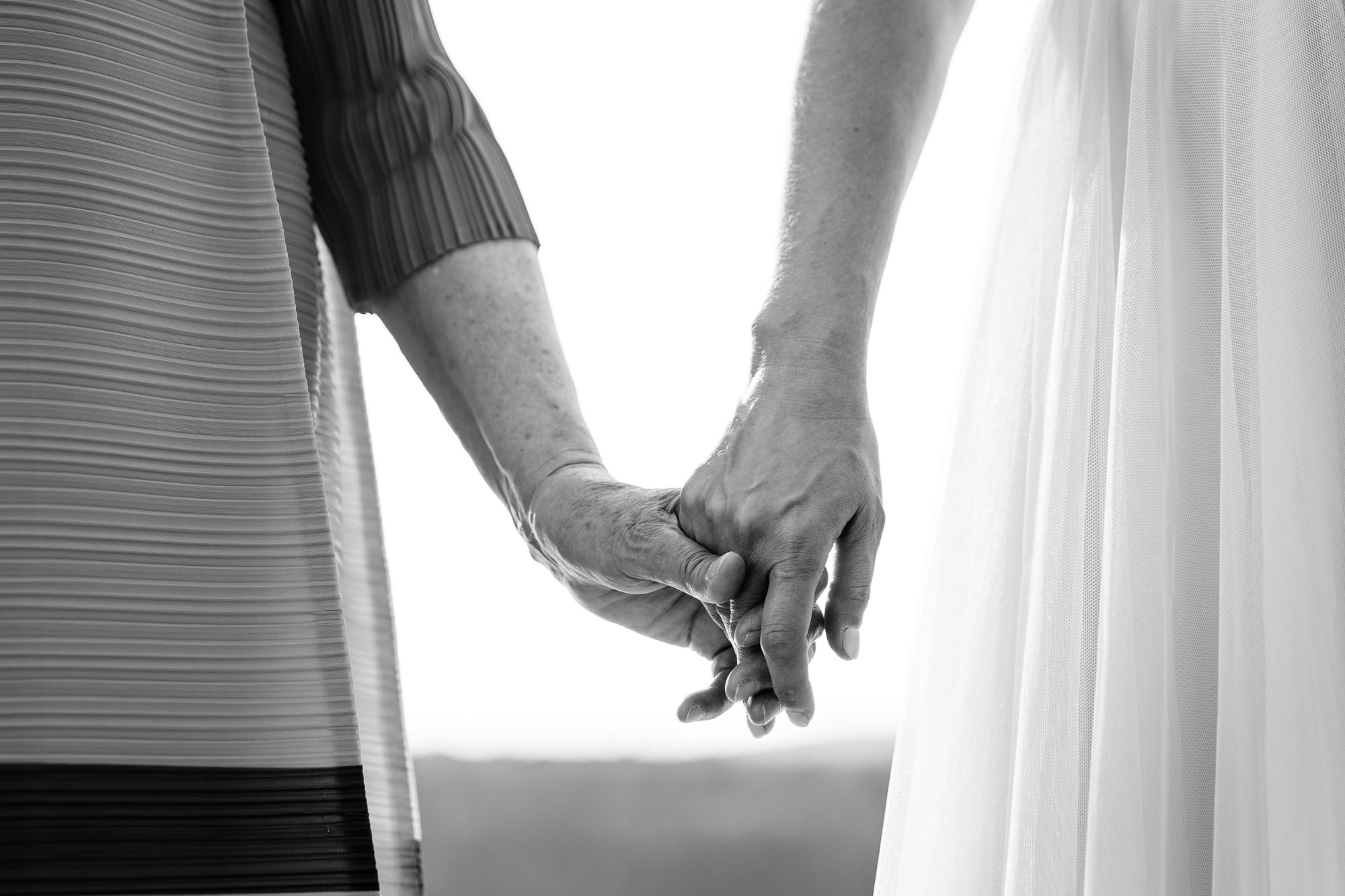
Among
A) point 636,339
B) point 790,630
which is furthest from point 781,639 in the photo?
point 636,339

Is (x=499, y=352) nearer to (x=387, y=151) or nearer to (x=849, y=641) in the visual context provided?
(x=387, y=151)

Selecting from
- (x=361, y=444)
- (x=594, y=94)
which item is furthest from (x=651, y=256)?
(x=361, y=444)

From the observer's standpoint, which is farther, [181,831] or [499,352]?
[499,352]

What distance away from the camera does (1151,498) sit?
57 centimetres

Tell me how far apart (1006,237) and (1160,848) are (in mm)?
353

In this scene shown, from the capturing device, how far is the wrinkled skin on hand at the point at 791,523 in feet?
2.39

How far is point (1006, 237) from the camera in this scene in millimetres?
707

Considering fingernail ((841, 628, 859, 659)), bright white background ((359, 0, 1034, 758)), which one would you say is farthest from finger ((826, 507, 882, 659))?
bright white background ((359, 0, 1034, 758))

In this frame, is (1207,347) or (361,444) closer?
(1207,347)

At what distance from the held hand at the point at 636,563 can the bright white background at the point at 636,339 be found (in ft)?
5.25

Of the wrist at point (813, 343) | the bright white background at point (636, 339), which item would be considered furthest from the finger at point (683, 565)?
the bright white background at point (636, 339)

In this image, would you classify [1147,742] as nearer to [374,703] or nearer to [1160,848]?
[1160,848]

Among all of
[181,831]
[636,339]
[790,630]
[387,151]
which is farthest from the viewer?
[636,339]

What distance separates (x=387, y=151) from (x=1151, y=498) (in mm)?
545
